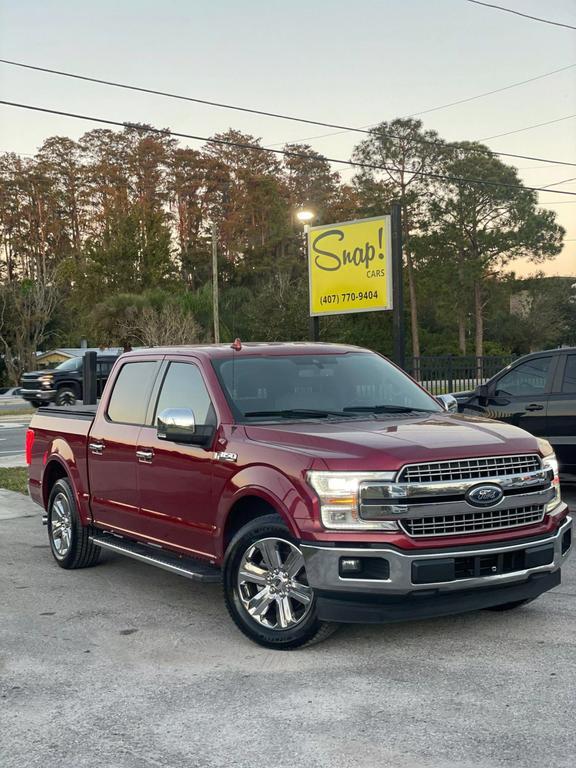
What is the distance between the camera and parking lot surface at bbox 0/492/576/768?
13.3 feet

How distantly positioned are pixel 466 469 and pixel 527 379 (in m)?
6.26

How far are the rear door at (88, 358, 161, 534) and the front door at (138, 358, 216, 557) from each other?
6.4 inches

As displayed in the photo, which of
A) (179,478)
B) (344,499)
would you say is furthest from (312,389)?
(344,499)

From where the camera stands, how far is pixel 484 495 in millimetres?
5301

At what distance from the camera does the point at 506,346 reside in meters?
74.2

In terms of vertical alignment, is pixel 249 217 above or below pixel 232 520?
above

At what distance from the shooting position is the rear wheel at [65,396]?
28616mm

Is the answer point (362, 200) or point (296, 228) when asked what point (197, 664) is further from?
point (296, 228)

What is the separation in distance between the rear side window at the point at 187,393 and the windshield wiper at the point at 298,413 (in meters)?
0.33

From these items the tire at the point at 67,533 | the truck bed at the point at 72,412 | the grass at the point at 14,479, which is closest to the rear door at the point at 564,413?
the truck bed at the point at 72,412

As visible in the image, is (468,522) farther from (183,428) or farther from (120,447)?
(120,447)

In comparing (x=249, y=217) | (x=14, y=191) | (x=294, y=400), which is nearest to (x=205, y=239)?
(x=249, y=217)

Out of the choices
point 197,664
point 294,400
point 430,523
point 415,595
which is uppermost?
point 294,400

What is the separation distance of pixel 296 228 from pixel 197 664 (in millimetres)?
75673
